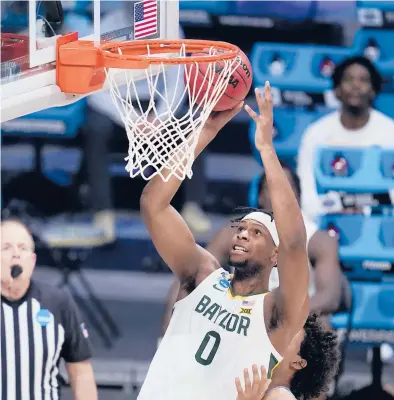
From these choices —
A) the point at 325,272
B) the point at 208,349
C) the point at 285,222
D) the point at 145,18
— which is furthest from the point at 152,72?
the point at 325,272

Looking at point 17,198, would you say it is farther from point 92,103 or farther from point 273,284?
point 273,284

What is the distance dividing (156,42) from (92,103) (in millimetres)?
3243

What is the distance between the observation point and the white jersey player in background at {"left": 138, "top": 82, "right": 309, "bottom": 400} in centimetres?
443

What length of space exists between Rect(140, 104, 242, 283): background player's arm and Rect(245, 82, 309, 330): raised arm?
408mm

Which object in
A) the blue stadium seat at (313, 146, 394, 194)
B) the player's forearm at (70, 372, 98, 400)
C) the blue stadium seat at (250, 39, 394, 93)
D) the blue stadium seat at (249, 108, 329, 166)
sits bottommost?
the player's forearm at (70, 372, 98, 400)

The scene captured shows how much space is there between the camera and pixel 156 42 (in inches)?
187

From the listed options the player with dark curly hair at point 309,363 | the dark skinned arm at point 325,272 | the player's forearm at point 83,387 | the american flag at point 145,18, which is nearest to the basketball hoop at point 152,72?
the american flag at point 145,18

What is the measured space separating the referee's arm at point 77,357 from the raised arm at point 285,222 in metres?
1.19

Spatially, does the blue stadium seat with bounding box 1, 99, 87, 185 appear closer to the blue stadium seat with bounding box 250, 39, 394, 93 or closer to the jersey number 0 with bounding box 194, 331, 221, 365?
the blue stadium seat with bounding box 250, 39, 394, 93

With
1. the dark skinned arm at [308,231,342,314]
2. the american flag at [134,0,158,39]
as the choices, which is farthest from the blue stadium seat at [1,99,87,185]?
the american flag at [134,0,158,39]

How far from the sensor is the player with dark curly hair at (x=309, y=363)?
15.2 ft

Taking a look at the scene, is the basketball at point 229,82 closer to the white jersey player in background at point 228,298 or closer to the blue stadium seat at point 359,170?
the white jersey player in background at point 228,298

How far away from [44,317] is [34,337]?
10 centimetres

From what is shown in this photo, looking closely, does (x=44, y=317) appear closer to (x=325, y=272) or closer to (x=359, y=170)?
(x=325, y=272)
